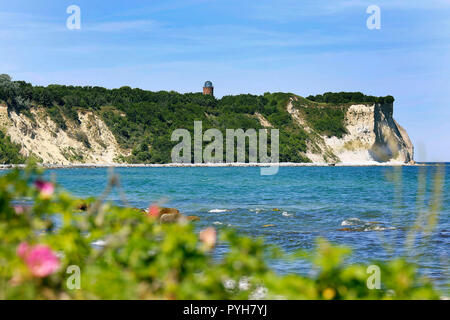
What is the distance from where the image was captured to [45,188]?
157 inches

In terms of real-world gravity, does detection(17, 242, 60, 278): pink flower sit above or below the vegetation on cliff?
below

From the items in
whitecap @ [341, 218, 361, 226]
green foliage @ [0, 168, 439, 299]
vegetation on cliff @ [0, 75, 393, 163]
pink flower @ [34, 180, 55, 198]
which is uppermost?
vegetation on cliff @ [0, 75, 393, 163]

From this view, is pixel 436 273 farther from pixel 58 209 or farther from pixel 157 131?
pixel 157 131

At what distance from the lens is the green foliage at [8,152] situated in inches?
3248

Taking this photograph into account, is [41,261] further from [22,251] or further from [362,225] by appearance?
[362,225]

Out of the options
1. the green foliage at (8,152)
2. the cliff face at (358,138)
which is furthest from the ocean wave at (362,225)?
the cliff face at (358,138)

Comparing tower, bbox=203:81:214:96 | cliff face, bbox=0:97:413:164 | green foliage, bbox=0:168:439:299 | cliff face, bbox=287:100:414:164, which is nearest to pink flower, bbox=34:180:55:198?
green foliage, bbox=0:168:439:299

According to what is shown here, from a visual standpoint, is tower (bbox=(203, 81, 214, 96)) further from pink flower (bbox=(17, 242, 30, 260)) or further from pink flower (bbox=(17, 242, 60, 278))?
pink flower (bbox=(17, 242, 60, 278))

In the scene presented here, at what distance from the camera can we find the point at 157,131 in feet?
378

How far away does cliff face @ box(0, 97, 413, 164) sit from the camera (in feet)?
292

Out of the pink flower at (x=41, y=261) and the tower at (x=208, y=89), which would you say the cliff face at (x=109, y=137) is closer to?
the tower at (x=208, y=89)

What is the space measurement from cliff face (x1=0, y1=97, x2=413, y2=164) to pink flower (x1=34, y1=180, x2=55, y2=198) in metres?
55.0

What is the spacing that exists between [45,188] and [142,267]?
3.23 feet

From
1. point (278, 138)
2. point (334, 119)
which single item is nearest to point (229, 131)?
point (278, 138)
